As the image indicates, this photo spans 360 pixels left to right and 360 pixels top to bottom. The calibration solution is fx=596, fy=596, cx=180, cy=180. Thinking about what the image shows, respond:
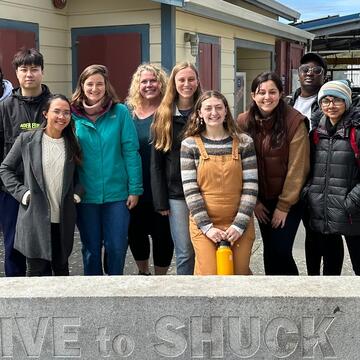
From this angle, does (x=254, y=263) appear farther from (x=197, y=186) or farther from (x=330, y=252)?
(x=197, y=186)

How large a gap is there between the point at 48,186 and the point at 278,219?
1.55 m

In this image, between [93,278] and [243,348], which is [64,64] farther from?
[243,348]

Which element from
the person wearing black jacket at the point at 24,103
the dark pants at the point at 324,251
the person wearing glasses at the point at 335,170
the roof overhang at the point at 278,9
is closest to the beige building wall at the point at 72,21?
the person wearing black jacket at the point at 24,103

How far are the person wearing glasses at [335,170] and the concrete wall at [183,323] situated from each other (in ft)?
2.89

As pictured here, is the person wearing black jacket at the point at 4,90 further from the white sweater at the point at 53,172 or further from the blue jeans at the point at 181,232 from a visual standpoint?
the blue jeans at the point at 181,232

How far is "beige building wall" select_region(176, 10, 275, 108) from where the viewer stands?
777 cm

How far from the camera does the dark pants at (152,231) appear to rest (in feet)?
15.2

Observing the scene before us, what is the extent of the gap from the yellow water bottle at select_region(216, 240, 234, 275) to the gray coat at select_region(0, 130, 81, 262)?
3.40ft

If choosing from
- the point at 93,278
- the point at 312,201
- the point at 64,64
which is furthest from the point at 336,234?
the point at 64,64

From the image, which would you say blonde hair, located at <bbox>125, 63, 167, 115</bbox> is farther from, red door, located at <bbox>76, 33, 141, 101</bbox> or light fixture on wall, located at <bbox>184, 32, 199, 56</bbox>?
light fixture on wall, located at <bbox>184, 32, 199, 56</bbox>

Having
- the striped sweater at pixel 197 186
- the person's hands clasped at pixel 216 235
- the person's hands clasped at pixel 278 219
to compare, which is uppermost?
the striped sweater at pixel 197 186

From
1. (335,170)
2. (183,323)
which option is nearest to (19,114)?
(183,323)

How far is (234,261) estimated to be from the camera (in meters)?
3.74

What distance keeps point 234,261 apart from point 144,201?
43.1 inches
